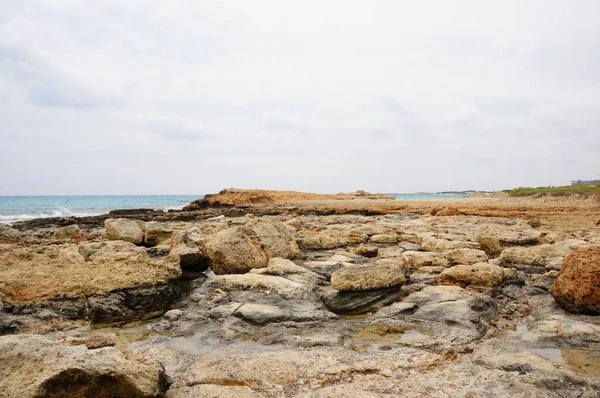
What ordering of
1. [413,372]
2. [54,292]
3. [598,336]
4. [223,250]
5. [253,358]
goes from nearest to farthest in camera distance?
1. [413,372]
2. [253,358]
3. [598,336]
4. [54,292]
5. [223,250]

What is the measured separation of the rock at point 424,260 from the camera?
755 cm

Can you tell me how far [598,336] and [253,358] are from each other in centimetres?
383

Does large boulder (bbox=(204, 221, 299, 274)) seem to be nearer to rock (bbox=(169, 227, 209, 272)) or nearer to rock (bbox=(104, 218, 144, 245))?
rock (bbox=(169, 227, 209, 272))

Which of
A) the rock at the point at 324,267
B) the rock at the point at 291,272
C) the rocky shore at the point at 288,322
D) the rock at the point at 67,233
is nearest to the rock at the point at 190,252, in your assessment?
the rocky shore at the point at 288,322

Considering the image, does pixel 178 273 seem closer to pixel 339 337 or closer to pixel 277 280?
pixel 277 280

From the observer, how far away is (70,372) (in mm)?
2949

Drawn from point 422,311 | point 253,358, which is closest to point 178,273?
point 253,358

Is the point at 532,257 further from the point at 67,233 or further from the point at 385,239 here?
the point at 67,233

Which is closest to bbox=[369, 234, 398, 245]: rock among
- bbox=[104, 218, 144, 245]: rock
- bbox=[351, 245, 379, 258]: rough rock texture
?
bbox=[351, 245, 379, 258]: rough rock texture

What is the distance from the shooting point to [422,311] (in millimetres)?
5469

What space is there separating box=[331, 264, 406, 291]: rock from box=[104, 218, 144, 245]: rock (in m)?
7.00

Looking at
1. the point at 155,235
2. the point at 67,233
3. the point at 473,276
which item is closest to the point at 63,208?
the point at 67,233

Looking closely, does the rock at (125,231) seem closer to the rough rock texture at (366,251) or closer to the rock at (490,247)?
the rough rock texture at (366,251)

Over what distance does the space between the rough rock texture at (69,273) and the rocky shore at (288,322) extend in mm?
25
